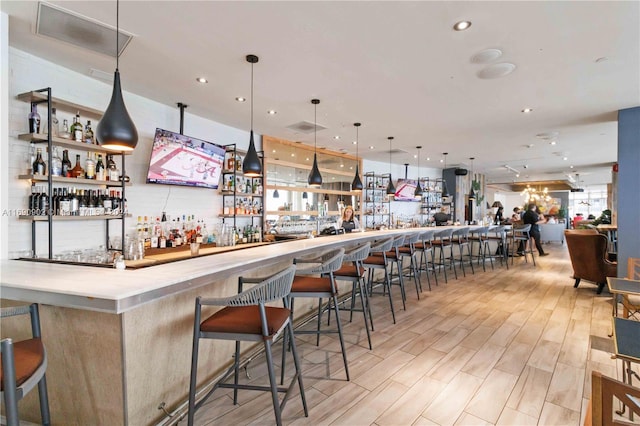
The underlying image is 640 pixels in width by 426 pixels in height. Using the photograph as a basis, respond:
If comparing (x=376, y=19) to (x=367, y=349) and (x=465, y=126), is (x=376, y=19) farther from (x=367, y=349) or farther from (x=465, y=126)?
(x=465, y=126)

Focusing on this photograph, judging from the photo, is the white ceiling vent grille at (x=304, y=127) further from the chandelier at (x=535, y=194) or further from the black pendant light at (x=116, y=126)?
the chandelier at (x=535, y=194)

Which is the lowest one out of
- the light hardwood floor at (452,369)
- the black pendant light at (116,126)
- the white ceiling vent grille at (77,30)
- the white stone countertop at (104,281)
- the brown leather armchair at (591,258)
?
the light hardwood floor at (452,369)

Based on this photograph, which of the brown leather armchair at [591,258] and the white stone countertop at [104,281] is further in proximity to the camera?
the brown leather armchair at [591,258]

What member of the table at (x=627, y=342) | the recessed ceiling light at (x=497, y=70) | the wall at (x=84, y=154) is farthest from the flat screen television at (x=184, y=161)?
the table at (x=627, y=342)

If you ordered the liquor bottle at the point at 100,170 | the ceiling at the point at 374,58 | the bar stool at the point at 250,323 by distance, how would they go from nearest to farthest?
the bar stool at the point at 250,323 < the ceiling at the point at 374,58 < the liquor bottle at the point at 100,170

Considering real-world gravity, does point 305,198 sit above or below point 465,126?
below

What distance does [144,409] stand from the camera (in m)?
1.80

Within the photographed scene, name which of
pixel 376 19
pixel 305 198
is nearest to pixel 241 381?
pixel 376 19

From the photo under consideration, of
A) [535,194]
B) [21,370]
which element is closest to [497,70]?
[21,370]

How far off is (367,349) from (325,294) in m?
1.01

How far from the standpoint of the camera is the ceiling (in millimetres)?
2332

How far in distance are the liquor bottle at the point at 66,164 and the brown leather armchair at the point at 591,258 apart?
724cm

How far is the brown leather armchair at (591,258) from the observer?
16.5 feet

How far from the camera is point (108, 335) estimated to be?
166 centimetres
